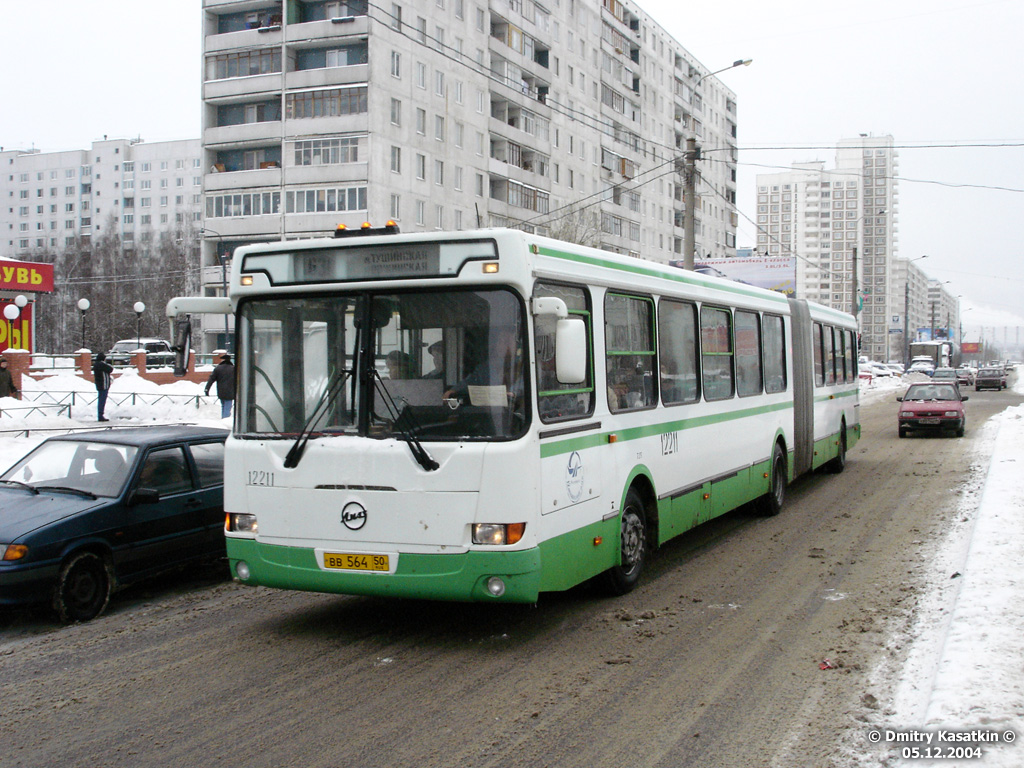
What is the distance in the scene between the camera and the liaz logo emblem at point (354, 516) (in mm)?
6250

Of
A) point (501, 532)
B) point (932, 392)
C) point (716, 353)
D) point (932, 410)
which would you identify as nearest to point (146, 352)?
point (932, 392)

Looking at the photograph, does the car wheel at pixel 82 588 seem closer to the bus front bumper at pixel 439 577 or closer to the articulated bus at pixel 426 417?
the articulated bus at pixel 426 417

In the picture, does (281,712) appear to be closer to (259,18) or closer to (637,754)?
(637,754)

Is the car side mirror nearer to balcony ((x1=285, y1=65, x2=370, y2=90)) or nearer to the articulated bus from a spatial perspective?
the articulated bus

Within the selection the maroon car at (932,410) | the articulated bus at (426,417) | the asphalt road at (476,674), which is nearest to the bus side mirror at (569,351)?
the articulated bus at (426,417)

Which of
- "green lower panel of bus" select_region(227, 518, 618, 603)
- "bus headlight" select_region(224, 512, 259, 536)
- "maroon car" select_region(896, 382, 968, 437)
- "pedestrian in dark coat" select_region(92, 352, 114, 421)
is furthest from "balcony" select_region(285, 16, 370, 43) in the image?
"green lower panel of bus" select_region(227, 518, 618, 603)

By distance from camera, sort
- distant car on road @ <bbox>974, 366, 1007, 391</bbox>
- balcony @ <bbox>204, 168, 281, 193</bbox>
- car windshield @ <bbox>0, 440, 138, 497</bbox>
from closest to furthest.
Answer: car windshield @ <bbox>0, 440, 138, 497</bbox> < balcony @ <bbox>204, 168, 281, 193</bbox> < distant car on road @ <bbox>974, 366, 1007, 391</bbox>

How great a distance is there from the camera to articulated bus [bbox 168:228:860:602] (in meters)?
6.08

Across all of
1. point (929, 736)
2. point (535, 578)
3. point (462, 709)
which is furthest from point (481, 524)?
point (929, 736)

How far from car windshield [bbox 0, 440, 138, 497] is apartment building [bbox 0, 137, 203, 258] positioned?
401ft

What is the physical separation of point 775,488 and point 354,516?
24.8 ft

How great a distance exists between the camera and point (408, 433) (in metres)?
6.17

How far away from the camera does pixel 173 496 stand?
842 cm

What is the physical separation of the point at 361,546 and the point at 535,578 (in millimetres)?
1178
